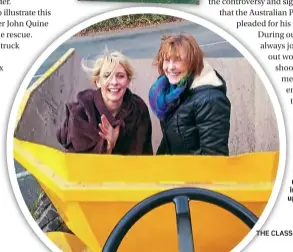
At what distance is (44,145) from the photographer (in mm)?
1397

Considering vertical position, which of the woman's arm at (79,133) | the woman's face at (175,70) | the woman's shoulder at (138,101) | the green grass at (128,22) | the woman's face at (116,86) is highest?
the green grass at (128,22)

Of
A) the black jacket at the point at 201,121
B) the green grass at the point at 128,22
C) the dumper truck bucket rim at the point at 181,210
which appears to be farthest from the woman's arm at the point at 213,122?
the green grass at the point at 128,22

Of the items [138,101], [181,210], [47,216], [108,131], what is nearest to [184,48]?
[138,101]

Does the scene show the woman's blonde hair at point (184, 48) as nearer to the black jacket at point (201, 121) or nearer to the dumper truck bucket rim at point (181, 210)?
the black jacket at point (201, 121)

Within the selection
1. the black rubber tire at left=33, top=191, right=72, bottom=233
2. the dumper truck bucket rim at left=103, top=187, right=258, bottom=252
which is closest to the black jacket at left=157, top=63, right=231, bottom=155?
the dumper truck bucket rim at left=103, top=187, right=258, bottom=252

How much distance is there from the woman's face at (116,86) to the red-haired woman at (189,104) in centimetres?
7

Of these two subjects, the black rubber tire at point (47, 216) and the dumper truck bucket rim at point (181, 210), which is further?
the black rubber tire at point (47, 216)

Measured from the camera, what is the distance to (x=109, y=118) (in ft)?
4.57

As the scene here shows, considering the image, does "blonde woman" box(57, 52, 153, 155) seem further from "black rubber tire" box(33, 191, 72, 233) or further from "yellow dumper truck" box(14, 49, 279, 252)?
"black rubber tire" box(33, 191, 72, 233)

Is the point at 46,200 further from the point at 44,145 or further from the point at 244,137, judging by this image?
the point at 244,137

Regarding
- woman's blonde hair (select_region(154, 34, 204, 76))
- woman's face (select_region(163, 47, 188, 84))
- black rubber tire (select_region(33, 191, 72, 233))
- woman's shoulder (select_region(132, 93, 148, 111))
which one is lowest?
black rubber tire (select_region(33, 191, 72, 233))

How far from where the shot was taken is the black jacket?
1383mm

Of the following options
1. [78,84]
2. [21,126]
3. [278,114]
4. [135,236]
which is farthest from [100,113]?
[278,114]

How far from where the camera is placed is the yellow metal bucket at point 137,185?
1388 millimetres
